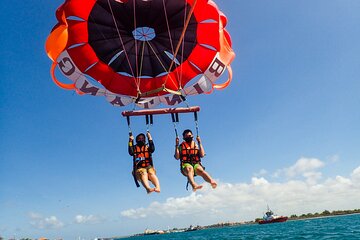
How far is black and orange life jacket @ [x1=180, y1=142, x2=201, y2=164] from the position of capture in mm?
8281

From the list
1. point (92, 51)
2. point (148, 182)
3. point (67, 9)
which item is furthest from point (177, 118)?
point (67, 9)

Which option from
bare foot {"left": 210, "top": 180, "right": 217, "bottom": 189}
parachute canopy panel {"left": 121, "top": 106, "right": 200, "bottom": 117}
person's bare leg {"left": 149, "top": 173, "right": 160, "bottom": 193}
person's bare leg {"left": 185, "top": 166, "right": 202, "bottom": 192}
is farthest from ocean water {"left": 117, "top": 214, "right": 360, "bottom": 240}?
person's bare leg {"left": 149, "top": 173, "right": 160, "bottom": 193}

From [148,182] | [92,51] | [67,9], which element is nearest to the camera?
[148,182]

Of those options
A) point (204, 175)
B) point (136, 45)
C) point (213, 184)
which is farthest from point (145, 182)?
point (136, 45)

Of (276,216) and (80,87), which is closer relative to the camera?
(80,87)

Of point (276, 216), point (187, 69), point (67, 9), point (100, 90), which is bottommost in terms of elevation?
point (276, 216)

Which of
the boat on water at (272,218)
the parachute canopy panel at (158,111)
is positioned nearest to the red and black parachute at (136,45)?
the parachute canopy panel at (158,111)

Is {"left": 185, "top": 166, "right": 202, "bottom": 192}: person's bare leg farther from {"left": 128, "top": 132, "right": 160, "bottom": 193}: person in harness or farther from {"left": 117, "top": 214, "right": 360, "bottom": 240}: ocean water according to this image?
{"left": 117, "top": 214, "right": 360, "bottom": 240}: ocean water

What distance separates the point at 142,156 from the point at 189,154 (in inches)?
49.6

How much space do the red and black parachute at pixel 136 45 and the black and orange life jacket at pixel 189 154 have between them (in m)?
1.39

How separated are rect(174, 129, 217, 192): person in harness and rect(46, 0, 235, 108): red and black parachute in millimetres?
1273

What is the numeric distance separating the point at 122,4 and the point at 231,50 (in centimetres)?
363

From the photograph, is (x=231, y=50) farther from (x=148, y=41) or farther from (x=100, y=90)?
(x=100, y=90)

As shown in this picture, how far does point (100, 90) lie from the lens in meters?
10.0
